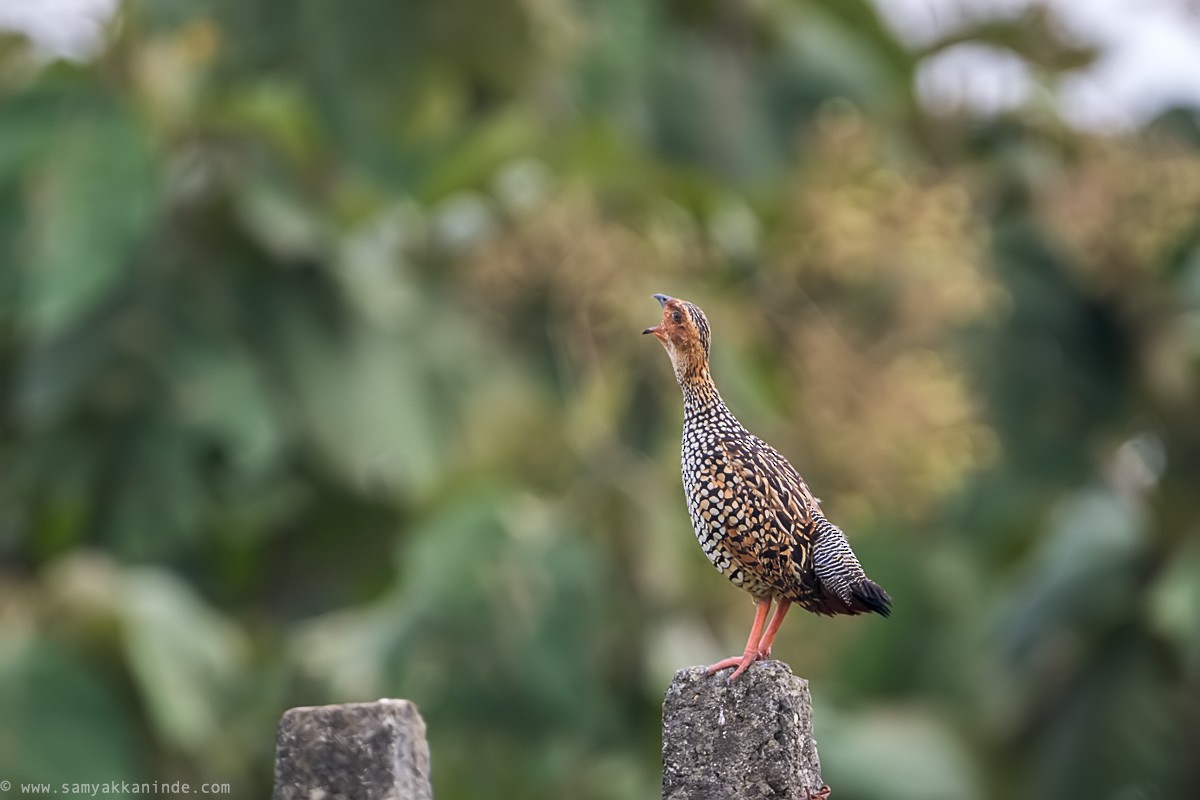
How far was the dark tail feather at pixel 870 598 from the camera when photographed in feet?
17.9

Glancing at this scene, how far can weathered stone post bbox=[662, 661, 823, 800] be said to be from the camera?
17.0 feet

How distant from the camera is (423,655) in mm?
18141

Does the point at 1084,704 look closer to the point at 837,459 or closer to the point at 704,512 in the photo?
the point at 837,459

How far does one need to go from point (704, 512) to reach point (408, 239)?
1842 centimetres

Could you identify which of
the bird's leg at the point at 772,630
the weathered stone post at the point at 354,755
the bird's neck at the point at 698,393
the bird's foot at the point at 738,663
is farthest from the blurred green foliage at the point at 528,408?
the weathered stone post at the point at 354,755

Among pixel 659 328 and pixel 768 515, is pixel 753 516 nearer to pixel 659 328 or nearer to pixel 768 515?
pixel 768 515

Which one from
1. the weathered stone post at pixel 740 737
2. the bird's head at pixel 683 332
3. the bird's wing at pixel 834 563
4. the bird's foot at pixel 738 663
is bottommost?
the weathered stone post at pixel 740 737

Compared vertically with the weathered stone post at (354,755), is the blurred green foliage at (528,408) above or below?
above

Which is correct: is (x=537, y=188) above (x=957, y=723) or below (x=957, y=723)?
above

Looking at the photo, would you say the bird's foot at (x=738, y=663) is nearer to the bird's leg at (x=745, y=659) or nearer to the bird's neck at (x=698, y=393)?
the bird's leg at (x=745, y=659)

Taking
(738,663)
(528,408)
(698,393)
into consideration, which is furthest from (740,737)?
(528,408)

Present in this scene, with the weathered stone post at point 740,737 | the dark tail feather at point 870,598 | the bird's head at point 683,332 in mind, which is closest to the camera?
the weathered stone post at point 740,737

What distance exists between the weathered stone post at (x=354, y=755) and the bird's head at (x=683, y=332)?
147 cm

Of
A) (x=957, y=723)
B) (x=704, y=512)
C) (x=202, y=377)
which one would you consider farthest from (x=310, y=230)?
(x=704, y=512)
